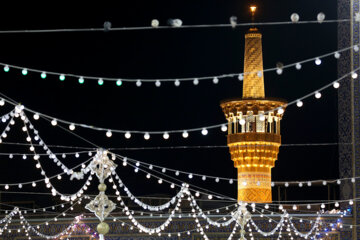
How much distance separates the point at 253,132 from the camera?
2033 centimetres

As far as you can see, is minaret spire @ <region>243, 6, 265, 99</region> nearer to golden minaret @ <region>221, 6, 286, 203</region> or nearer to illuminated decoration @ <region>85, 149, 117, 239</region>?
golden minaret @ <region>221, 6, 286, 203</region>

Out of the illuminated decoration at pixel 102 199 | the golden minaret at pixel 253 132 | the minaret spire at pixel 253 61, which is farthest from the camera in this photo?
the minaret spire at pixel 253 61

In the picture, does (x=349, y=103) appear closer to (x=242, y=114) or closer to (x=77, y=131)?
(x=242, y=114)

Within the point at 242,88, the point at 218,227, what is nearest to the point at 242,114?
the point at 242,88

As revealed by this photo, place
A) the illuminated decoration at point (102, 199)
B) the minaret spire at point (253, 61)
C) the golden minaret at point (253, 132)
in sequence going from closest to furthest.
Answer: the illuminated decoration at point (102, 199) → the golden minaret at point (253, 132) → the minaret spire at point (253, 61)

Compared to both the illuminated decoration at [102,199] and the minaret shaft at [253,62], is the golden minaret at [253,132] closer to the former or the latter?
the minaret shaft at [253,62]

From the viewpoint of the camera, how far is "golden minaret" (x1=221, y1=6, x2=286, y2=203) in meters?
20.0

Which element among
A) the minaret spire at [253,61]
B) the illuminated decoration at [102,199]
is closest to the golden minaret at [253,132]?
the minaret spire at [253,61]

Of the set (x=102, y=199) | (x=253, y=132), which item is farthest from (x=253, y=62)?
Answer: (x=102, y=199)

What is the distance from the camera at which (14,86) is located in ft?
64.5

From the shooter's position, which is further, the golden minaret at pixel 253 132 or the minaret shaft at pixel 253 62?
the minaret shaft at pixel 253 62

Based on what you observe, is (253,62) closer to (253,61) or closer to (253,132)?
(253,61)

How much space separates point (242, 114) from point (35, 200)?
474 centimetres

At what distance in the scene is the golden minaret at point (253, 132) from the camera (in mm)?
19984
